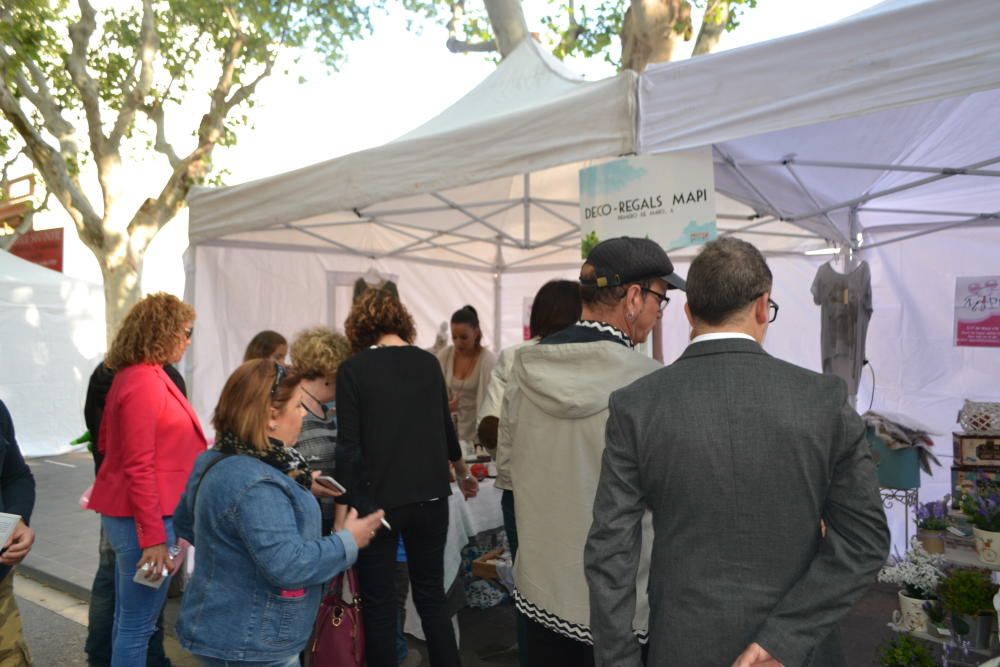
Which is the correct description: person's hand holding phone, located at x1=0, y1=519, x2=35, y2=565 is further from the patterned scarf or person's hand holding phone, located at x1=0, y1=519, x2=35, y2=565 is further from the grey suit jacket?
the grey suit jacket

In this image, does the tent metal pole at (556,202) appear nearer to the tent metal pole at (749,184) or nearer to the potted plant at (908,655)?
the tent metal pole at (749,184)

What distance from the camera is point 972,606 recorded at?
8.75 feet

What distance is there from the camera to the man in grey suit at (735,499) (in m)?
1.26

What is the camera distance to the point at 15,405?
1029cm

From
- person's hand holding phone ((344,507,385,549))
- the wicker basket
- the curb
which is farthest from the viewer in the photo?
the curb

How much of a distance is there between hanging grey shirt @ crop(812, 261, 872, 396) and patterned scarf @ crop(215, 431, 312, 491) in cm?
428

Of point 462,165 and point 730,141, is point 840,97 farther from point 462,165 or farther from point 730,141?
point 462,165

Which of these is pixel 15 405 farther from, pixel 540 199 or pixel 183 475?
pixel 183 475

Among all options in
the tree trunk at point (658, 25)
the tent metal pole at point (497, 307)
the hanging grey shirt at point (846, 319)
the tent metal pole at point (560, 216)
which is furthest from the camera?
the tent metal pole at point (497, 307)

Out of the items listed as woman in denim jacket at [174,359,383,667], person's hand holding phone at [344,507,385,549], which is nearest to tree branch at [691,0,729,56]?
person's hand holding phone at [344,507,385,549]

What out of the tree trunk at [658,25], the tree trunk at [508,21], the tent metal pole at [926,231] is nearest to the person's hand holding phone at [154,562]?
the tent metal pole at [926,231]

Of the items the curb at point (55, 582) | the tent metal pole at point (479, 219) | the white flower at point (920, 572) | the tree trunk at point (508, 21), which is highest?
the tree trunk at point (508, 21)

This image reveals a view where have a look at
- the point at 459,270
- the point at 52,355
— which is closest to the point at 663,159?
the point at 459,270

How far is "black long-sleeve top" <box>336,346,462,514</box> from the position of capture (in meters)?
2.63
